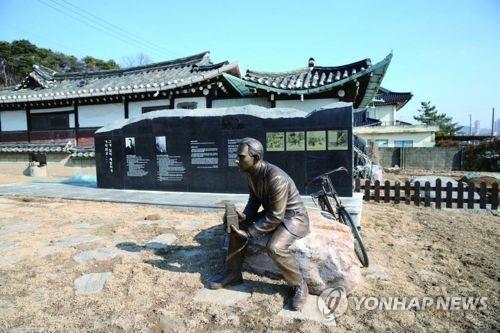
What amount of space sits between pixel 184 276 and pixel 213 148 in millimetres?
5132

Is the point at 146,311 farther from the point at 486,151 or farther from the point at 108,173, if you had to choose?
the point at 486,151

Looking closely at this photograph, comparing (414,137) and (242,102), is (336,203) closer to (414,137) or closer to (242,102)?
(242,102)

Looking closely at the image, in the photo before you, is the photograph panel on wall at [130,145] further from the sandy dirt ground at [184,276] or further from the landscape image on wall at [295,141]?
the landscape image on wall at [295,141]

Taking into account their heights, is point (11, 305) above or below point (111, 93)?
below

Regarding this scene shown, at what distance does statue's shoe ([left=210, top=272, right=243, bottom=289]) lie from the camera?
362 cm

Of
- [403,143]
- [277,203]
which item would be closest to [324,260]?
[277,203]

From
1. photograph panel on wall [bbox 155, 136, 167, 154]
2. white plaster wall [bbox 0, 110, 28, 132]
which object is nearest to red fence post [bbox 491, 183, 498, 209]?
photograph panel on wall [bbox 155, 136, 167, 154]

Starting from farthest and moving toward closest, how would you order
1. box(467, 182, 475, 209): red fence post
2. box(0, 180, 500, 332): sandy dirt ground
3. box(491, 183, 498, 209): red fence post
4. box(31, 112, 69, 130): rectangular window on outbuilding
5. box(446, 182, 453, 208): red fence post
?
box(31, 112, 69, 130): rectangular window on outbuilding < box(446, 182, 453, 208): red fence post < box(467, 182, 475, 209): red fence post < box(491, 183, 498, 209): red fence post < box(0, 180, 500, 332): sandy dirt ground

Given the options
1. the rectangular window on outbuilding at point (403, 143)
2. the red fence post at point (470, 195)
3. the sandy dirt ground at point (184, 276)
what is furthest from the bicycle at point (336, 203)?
the rectangular window on outbuilding at point (403, 143)

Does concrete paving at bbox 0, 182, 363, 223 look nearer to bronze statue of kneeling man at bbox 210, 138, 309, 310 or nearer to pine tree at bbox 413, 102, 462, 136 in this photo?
bronze statue of kneeling man at bbox 210, 138, 309, 310

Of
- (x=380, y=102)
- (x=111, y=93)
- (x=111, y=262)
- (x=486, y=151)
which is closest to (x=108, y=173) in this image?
(x=111, y=93)

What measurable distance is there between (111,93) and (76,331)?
490 inches

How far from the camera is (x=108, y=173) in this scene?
995 centimetres

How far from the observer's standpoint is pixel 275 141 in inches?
323
